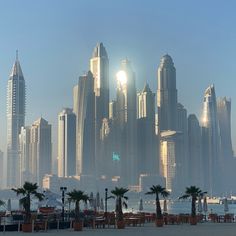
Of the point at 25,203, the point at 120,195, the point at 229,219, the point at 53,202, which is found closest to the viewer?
the point at 25,203

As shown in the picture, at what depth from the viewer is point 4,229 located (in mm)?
45312

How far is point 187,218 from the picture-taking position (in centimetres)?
6078

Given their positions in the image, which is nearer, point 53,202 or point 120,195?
point 120,195

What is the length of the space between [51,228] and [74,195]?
3.73 metres

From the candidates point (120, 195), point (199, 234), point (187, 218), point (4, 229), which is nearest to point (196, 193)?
point (187, 218)

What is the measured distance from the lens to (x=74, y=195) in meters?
51.8

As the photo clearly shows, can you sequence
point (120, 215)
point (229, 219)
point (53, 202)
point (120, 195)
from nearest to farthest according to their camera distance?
point (120, 215) < point (120, 195) < point (229, 219) < point (53, 202)

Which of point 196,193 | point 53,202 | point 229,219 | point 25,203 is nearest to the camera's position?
point 25,203

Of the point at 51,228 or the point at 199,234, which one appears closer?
the point at 199,234

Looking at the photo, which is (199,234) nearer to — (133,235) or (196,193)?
(133,235)

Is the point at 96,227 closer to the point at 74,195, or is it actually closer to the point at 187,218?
the point at 74,195

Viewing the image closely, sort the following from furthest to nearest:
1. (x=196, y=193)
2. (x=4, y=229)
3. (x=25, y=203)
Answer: (x=196, y=193) < (x=25, y=203) < (x=4, y=229)

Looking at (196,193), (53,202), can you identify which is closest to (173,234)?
(196,193)

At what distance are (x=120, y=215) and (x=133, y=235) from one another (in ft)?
33.6
